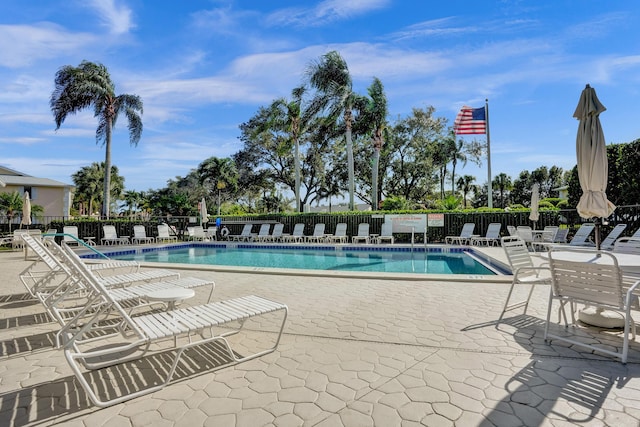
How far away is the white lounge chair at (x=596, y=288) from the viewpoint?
8.63 ft

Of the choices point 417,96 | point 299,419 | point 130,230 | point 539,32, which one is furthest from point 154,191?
point 299,419

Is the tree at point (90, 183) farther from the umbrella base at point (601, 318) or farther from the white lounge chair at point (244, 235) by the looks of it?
the umbrella base at point (601, 318)

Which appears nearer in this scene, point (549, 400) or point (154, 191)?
point (549, 400)

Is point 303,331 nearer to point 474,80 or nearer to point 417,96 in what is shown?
point 474,80

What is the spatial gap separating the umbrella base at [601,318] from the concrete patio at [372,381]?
131 mm

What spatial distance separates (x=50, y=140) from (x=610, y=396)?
26290 mm

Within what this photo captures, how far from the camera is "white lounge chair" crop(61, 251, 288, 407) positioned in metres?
2.20

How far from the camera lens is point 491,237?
43.5 ft

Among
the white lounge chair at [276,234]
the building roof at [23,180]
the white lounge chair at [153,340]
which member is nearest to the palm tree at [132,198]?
the building roof at [23,180]

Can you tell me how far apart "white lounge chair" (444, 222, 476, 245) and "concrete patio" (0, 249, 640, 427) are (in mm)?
10529

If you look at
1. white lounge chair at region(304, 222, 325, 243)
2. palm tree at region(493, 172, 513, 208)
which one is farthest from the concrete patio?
palm tree at region(493, 172, 513, 208)

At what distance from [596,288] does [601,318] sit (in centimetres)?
91

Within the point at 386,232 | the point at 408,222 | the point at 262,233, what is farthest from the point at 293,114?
the point at 408,222

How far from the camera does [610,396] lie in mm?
2125
